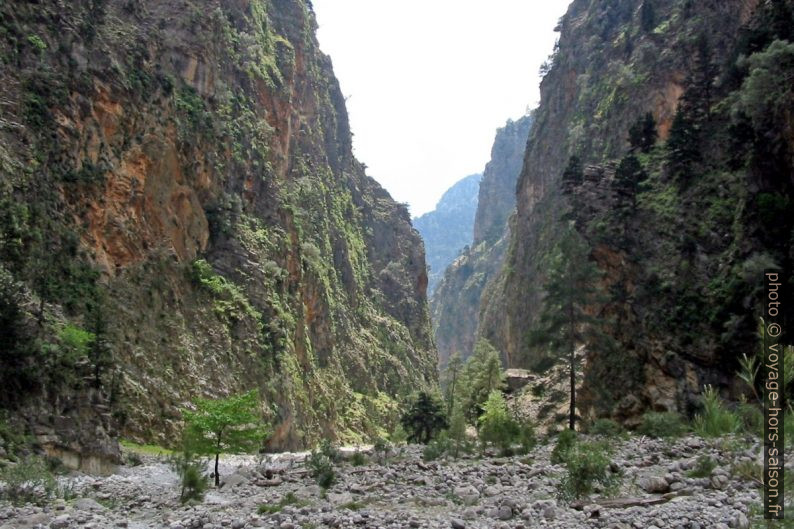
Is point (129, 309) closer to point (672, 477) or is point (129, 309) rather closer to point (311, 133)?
point (672, 477)

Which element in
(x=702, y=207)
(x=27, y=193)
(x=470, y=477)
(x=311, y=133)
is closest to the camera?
(x=470, y=477)

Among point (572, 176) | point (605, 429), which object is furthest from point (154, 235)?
point (605, 429)

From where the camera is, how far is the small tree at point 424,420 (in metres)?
42.1

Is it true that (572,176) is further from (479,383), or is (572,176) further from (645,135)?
(479,383)

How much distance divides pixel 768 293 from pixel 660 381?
6809 mm

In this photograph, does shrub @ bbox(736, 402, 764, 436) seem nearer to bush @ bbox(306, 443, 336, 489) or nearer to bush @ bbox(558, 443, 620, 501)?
bush @ bbox(558, 443, 620, 501)

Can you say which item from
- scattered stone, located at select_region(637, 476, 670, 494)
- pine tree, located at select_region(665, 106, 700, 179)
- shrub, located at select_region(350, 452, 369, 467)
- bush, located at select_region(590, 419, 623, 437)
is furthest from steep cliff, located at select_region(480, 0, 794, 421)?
scattered stone, located at select_region(637, 476, 670, 494)

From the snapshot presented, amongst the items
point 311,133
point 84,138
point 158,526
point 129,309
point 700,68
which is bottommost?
point 158,526

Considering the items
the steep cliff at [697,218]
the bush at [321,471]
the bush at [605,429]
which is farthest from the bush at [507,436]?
the bush at [321,471]

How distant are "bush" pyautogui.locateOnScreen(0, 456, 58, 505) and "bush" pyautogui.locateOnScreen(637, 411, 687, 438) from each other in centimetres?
1961

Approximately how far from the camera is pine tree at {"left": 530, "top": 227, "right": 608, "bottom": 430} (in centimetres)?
2978

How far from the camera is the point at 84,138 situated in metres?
33.7

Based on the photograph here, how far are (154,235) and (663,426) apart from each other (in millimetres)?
30587

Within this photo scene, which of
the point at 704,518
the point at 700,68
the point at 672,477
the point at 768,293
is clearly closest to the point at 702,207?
the point at 768,293
